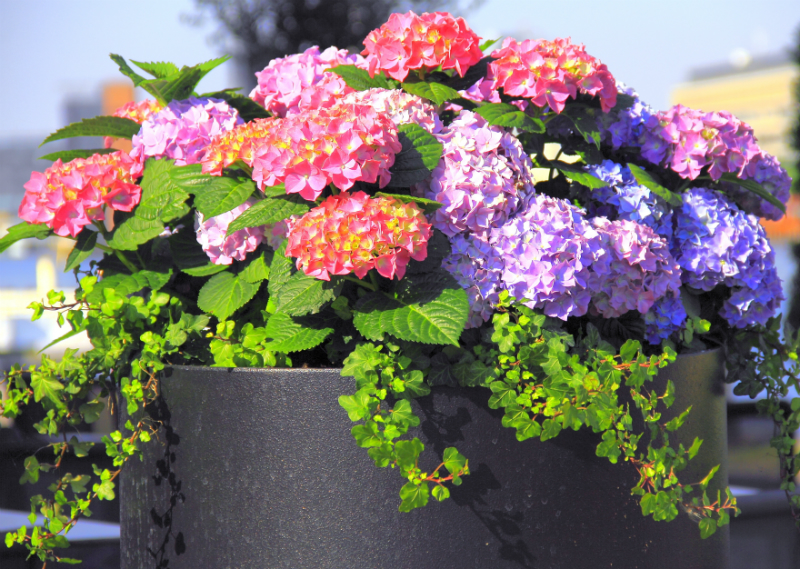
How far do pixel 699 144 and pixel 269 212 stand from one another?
0.90 m

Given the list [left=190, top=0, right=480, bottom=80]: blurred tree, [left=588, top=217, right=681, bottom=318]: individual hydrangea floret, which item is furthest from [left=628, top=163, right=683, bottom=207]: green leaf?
[left=190, top=0, right=480, bottom=80]: blurred tree

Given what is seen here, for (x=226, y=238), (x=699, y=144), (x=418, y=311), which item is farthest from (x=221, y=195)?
(x=699, y=144)

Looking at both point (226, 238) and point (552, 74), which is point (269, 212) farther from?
point (552, 74)

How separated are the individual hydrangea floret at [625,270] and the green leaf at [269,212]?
1.64 feet

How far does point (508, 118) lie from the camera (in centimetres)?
124

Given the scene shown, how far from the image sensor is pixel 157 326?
4.35ft

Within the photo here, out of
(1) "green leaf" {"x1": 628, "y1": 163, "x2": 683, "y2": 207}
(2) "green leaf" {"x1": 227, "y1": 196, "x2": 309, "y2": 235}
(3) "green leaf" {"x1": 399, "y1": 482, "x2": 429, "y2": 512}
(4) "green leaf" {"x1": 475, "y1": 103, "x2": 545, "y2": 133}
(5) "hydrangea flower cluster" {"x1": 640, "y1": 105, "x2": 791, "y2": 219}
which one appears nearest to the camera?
(3) "green leaf" {"x1": 399, "y1": 482, "x2": 429, "y2": 512}

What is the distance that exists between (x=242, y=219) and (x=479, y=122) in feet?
1.55

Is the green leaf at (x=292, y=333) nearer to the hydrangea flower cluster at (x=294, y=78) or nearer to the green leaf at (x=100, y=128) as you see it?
the hydrangea flower cluster at (x=294, y=78)

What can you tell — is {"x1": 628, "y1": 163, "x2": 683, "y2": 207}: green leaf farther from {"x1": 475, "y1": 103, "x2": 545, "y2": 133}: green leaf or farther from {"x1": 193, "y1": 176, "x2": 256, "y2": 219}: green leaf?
{"x1": 193, "y1": 176, "x2": 256, "y2": 219}: green leaf

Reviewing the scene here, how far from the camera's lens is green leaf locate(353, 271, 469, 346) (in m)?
1.02

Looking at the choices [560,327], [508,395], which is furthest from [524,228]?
[508,395]

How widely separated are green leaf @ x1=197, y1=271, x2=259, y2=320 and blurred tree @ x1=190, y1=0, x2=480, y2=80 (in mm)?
6866

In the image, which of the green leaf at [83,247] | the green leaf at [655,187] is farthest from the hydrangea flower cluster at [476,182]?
the green leaf at [83,247]
